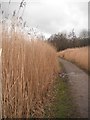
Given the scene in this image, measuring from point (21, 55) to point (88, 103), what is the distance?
237 centimetres

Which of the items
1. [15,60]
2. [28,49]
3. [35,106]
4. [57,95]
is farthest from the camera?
[57,95]

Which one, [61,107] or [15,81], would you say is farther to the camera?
[61,107]

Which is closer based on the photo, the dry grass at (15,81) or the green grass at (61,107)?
the dry grass at (15,81)

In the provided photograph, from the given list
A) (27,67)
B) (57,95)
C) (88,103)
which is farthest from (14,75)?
(57,95)

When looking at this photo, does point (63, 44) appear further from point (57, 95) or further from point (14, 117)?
point (14, 117)

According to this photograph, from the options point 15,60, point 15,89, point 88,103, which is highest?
point 15,60

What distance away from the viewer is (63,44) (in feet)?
142

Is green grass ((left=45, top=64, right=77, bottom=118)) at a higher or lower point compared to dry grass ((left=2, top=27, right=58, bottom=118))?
lower

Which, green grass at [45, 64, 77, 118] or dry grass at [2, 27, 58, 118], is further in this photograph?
green grass at [45, 64, 77, 118]

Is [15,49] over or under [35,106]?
over

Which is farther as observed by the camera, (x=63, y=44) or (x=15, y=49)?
(x=63, y=44)

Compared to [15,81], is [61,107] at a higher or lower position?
lower

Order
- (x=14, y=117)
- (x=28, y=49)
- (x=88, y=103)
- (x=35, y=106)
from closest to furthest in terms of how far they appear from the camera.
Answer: (x=14, y=117)
(x=35, y=106)
(x=28, y=49)
(x=88, y=103)

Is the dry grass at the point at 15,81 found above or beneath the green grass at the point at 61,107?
above
